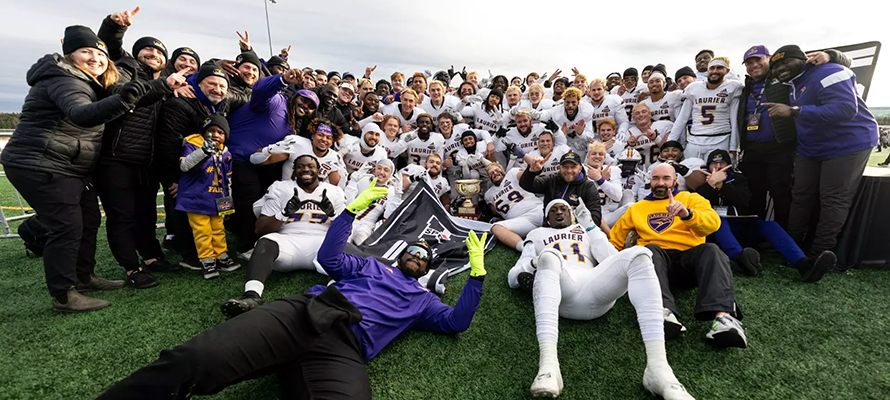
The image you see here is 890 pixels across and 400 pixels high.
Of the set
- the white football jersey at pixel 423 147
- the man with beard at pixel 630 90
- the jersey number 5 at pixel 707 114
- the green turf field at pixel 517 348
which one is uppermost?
the man with beard at pixel 630 90

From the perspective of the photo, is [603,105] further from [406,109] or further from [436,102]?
[406,109]

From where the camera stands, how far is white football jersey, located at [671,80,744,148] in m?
5.08

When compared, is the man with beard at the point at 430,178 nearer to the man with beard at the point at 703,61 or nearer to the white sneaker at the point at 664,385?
the white sneaker at the point at 664,385

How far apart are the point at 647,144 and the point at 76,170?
22.8ft

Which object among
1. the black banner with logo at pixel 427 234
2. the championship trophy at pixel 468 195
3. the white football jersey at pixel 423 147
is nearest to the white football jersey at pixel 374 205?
the black banner with logo at pixel 427 234

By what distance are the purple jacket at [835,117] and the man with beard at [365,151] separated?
202 inches

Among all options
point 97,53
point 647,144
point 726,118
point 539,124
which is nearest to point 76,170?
point 97,53

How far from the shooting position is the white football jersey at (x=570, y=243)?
3.35 meters

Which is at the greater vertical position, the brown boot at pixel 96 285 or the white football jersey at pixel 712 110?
the white football jersey at pixel 712 110

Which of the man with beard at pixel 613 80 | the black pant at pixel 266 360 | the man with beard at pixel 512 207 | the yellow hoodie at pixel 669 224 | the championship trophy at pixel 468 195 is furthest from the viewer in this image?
the man with beard at pixel 613 80

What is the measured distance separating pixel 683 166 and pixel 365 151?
440 cm

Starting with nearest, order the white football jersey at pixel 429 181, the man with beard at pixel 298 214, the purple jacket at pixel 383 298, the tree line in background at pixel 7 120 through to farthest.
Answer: the purple jacket at pixel 383 298, the man with beard at pixel 298 214, the white football jersey at pixel 429 181, the tree line in background at pixel 7 120

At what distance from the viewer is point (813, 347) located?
2.73 metres

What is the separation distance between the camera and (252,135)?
4.42 meters
